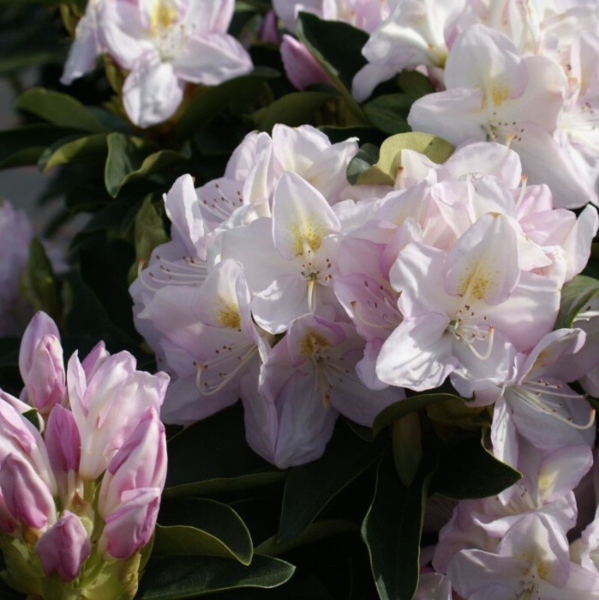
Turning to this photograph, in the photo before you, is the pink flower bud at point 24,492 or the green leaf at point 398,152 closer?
the pink flower bud at point 24,492

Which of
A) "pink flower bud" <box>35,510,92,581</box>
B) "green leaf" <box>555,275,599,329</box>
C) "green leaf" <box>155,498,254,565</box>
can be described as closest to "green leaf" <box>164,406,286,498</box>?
"green leaf" <box>155,498,254,565</box>

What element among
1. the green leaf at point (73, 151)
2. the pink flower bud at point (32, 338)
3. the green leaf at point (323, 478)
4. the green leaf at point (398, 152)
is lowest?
the green leaf at point (323, 478)

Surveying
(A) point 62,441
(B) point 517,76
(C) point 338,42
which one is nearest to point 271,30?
(C) point 338,42

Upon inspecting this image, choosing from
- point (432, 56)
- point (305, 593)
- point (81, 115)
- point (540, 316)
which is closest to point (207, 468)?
point (305, 593)

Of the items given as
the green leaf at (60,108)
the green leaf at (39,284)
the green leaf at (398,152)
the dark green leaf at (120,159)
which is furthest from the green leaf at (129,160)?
the green leaf at (398,152)

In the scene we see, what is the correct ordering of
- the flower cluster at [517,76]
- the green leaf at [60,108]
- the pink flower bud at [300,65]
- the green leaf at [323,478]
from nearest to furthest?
the green leaf at [323,478] → the flower cluster at [517,76] → the pink flower bud at [300,65] → the green leaf at [60,108]

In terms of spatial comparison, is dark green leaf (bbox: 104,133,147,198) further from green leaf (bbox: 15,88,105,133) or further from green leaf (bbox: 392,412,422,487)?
green leaf (bbox: 392,412,422,487)

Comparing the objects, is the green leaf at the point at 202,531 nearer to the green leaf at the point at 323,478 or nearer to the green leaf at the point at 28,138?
the green leaf at the point at 323,478
